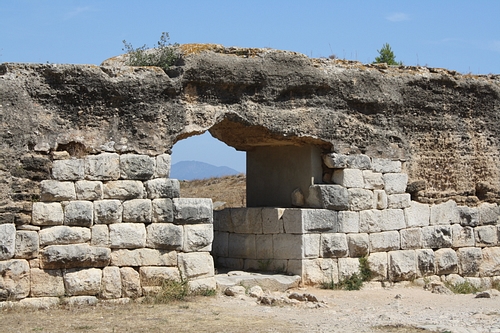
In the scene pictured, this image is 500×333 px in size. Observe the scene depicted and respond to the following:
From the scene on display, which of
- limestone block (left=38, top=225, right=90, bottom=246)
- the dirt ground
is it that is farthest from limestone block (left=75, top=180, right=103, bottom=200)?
the dirt ground

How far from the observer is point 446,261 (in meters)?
11.7

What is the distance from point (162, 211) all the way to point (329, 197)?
2562 mm

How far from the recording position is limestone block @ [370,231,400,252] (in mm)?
11086

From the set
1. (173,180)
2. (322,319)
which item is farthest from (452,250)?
(173,180)

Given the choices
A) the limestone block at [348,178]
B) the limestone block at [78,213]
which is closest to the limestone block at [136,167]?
the limestone block at [78,213]

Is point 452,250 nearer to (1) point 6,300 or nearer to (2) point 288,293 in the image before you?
(2) point 288,293

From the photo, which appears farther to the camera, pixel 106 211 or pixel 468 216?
pixel 468 216

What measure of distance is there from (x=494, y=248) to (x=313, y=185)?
3578mm

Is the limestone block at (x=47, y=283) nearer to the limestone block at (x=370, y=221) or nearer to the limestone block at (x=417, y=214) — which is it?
the limestone block at (x=370, y=221)

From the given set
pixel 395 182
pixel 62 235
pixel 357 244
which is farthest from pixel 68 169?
pixel 395 182

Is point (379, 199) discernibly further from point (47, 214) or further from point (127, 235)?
point (47, 214)

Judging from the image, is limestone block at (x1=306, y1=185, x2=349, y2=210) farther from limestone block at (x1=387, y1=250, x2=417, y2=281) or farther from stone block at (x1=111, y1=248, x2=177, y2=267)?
stone block at (x1=111, y1=248, x2=177, y2=267)

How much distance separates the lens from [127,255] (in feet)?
30.4

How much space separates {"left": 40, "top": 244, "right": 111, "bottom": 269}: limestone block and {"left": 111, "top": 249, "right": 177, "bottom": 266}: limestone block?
0.45 feet
